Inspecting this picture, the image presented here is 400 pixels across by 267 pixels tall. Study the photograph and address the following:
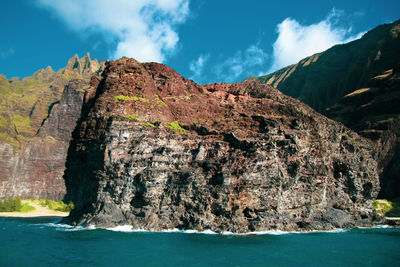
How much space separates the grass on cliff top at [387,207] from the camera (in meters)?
80.8

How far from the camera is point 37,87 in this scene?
598 ft

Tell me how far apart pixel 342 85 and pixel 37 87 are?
176 meters

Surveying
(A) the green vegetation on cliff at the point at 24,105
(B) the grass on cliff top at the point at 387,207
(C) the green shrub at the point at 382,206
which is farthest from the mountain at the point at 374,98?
(A) the green vegetation on cliff at the point at 24,105

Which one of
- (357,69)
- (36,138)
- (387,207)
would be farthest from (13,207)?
(357,69)

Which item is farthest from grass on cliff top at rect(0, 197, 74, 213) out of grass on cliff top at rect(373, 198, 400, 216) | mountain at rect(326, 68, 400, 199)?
mountain at rect(326, 68, 400, 199)

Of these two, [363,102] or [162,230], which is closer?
[162,230]

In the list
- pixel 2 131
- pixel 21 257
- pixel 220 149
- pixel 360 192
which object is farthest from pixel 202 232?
pixel 2 131

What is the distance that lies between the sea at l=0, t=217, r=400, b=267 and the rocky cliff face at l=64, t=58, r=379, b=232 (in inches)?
253

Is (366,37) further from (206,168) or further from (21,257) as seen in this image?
(21,257)

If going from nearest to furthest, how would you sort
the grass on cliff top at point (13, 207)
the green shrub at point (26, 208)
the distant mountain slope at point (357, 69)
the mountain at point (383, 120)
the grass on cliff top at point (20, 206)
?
the mountain at point (383, 120) < the grass on cliff top at point (13, 207) < the grass on cliff top at point (20, 206) < the green shrub at point (26, 208) < the distant mountain slope at point (357, 69)

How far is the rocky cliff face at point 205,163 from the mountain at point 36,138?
285 ft

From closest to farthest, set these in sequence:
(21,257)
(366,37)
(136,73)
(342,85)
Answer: (21,257)
(136,73)
(342,85)
(366,37)

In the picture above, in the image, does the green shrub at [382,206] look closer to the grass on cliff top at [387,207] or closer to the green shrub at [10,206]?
the grass on cliff top at [387,207]

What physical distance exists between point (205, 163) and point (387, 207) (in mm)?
61381
